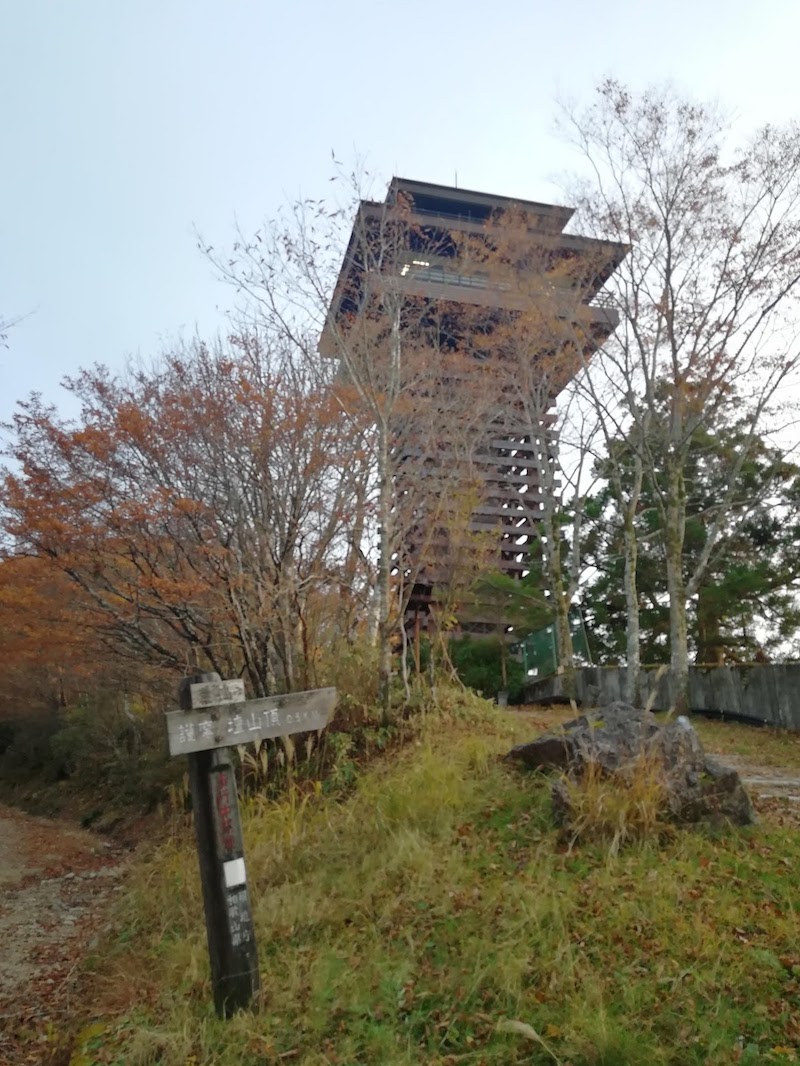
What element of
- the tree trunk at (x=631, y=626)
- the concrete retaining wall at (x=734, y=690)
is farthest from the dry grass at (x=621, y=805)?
the tree trunk at (x=631, y=626)

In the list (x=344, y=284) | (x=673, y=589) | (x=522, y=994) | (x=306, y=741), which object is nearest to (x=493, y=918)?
(x=522, y=994)

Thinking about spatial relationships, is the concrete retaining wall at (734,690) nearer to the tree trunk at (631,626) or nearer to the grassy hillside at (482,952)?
the tree trunk at (631,626)

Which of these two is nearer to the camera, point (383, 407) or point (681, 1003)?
point (681, 1003)

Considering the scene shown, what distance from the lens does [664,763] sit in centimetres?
580

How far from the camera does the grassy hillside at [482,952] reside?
3.68m

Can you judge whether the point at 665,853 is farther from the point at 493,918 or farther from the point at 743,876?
the point at 493,918

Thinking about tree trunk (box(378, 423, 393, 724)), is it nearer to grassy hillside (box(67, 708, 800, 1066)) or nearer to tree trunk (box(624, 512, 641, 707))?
grassy hillside (box(67, 708, 800, 1066))

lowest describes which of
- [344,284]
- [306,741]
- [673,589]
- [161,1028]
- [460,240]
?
[161,1028]

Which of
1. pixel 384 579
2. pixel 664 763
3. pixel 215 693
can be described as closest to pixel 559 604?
pixel 384 579

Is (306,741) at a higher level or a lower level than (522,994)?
higher

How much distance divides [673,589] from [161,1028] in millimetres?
11060

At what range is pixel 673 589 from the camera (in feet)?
44.6

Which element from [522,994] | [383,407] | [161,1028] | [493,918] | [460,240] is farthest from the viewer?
[460,240]

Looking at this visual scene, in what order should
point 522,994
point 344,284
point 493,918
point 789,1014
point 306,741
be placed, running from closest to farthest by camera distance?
point 789,1014, point 522,994, point 493,918, point 306,741, point 344,284
